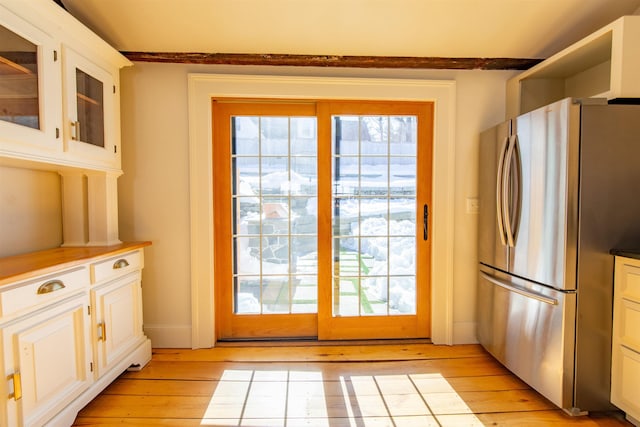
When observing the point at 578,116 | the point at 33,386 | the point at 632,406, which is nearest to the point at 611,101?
the point at 578,116

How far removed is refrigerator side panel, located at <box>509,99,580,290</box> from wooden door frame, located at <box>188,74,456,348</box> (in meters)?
0.60

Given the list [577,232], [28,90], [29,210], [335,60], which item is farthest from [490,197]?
[29,210]

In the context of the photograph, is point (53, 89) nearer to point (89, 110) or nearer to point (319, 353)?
point (89, 110)

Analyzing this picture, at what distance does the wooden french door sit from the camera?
8.19 feet

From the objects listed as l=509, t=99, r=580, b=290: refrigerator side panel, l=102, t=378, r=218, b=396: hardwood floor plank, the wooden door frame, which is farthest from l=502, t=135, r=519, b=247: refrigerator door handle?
l=102, t=378, r=218, b=396: hardwood floor plank

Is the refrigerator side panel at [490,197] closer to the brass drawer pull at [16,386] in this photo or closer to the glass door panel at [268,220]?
the glass door panel at [268,220]

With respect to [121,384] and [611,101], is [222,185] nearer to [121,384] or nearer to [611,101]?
[121,384]

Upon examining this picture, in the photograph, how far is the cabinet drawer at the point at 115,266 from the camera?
5.78 ft

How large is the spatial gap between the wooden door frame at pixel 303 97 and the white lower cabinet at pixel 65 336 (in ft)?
1.56

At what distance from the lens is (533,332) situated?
1875 mm

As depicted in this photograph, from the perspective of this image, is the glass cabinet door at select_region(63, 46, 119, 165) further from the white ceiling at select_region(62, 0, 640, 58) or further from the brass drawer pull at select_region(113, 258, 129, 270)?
the brass drawer pull at select_region(113, 258, 129, 270)

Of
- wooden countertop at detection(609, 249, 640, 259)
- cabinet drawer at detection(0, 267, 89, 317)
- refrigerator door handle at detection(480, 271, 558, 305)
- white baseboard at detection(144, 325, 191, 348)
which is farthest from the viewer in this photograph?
white baseboard at detection(144, 325, 191, 348)

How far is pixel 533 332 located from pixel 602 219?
0.77 metres

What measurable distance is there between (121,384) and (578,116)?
3194 millimetres
